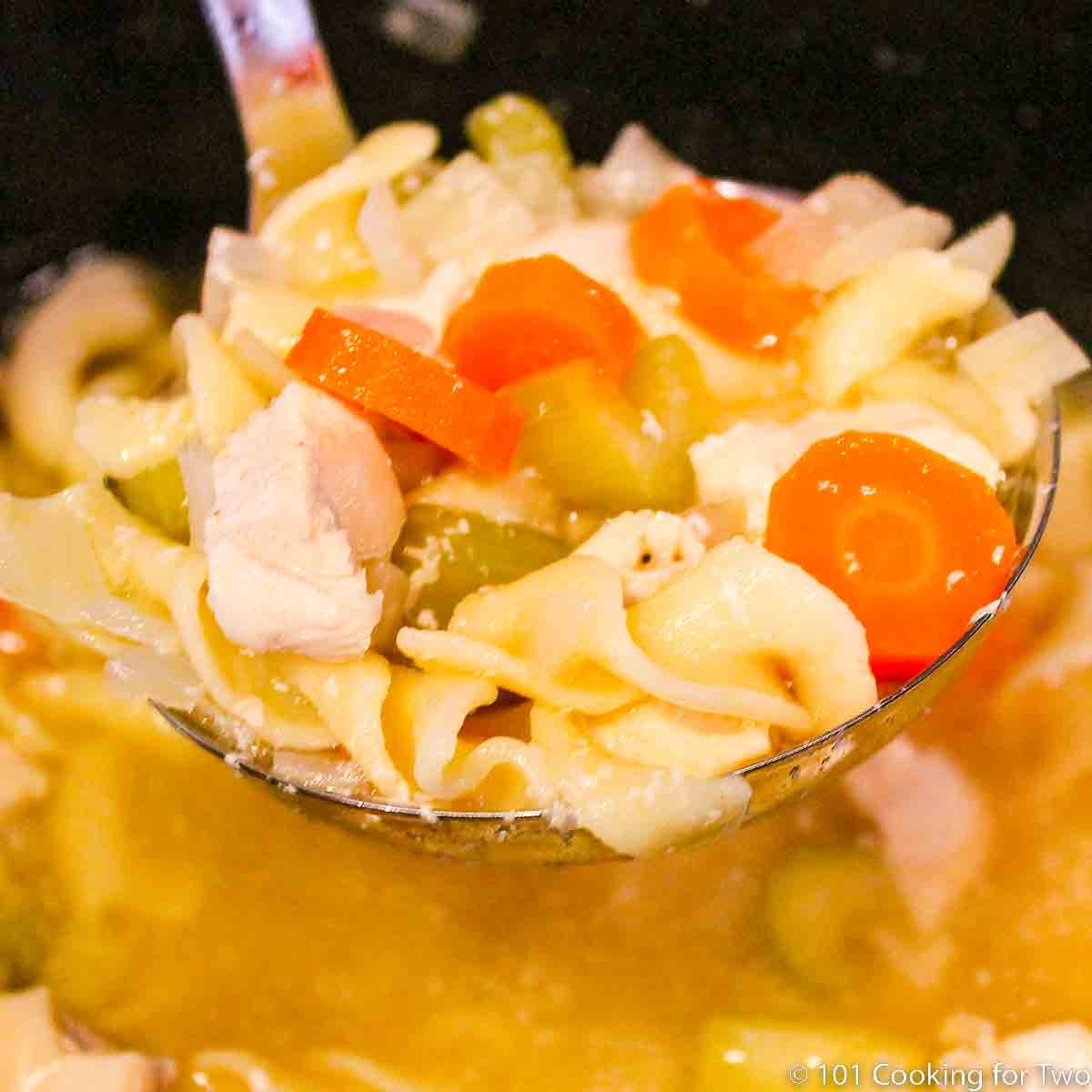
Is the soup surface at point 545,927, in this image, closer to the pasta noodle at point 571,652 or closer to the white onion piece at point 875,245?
the pasta noodle at point 571,652

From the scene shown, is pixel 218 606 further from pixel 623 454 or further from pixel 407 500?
pixel 623 454

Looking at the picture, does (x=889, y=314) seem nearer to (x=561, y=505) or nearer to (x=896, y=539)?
(x=896, y=539)

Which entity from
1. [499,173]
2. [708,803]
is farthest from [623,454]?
[499,173]

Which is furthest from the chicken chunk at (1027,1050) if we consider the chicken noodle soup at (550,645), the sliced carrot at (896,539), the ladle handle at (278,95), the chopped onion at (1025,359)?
the ladle handle at (278,95)

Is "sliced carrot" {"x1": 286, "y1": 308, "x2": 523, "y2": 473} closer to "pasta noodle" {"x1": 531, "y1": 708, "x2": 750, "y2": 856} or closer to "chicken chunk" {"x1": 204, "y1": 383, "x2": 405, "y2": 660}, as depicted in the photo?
"chicken chunk" {"x1": 204, "y1": 383, "x2": 405, "y2": 660}

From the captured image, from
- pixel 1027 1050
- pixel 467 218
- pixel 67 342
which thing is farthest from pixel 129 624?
pixel 1027 1050
